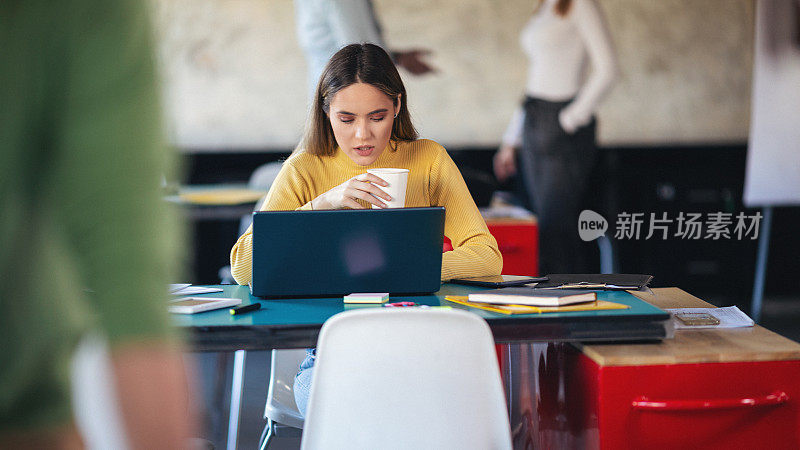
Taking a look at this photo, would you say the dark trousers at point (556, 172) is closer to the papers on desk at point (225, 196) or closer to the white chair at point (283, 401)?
the papers on desk at point (225, 196)

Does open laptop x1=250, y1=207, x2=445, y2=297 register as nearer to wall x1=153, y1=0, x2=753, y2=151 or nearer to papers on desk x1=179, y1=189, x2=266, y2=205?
papers on desk x1=179, y1=189, x2=266, y2=205

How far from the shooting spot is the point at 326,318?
148 centimetres

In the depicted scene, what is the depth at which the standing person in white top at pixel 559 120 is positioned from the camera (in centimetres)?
479

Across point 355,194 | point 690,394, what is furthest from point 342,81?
point 690,394

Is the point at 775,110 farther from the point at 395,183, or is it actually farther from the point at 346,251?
the point at 346,251

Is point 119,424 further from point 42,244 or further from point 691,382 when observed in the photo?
point 691,382

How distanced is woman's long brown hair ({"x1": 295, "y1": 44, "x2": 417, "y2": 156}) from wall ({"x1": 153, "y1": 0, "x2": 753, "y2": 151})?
2.40 m

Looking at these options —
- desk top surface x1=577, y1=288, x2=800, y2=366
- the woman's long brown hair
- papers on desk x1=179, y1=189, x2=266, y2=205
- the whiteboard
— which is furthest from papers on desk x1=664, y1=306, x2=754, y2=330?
the whiteboard

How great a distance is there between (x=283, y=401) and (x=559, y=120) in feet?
10.8

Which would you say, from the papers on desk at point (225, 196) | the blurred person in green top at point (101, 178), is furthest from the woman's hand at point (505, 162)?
the blurred person in green top at point (101, 178)

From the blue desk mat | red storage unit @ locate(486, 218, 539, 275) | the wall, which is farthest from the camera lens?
the wall

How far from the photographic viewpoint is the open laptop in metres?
1.55

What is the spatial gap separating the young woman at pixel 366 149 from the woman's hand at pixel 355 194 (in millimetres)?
130

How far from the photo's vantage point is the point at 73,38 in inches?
12.3
